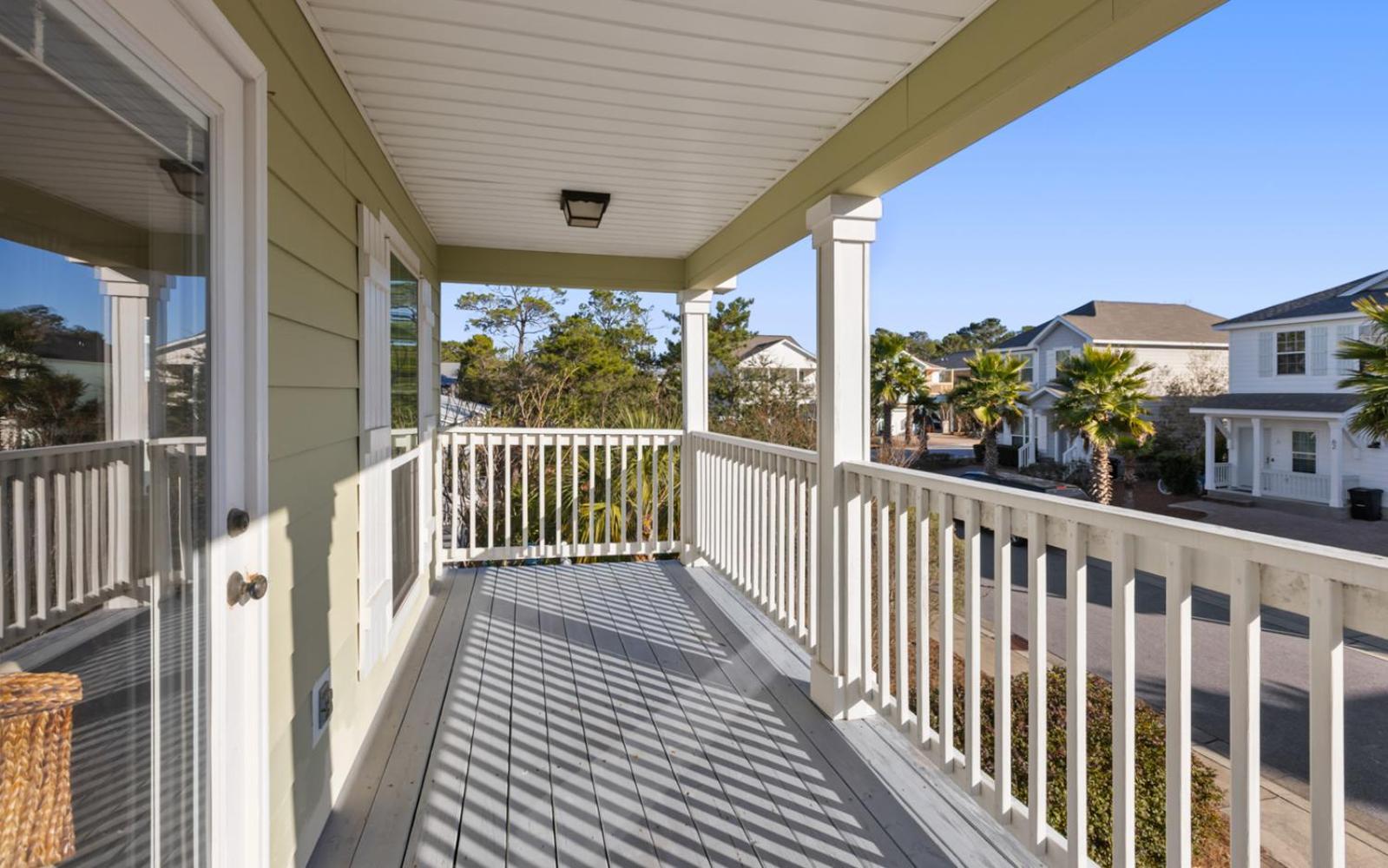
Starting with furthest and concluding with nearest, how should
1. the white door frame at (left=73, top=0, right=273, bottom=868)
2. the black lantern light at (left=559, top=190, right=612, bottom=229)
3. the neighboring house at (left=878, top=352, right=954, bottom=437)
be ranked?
the neighboring house at (left=878, top=352, right=954, bottom=437) → the black lantern light at (left=559, top=190, right=612, bottom=229) → the white door frame at (left=73, top=0, right=273, bottom=868)

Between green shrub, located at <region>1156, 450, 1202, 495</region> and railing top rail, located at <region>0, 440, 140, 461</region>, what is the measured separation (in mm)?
21293

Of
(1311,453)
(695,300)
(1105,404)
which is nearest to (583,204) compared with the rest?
(695,300)

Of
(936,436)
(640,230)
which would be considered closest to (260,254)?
(640,230)

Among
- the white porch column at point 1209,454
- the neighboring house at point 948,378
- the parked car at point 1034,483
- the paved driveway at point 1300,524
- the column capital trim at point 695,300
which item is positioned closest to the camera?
the column capital trim at point 695,300

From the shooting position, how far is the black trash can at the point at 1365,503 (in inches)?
582

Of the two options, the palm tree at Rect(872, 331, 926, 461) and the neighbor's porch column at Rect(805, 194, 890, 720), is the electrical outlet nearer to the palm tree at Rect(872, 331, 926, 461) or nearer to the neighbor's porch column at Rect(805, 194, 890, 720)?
the neighbor's porch column at Rect(805, 194, 890, 720)

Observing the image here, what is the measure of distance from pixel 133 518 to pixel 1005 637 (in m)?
2.01

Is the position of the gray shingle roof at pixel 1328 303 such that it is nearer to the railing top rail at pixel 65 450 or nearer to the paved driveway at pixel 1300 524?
the paved driveway at pixel 1300 524

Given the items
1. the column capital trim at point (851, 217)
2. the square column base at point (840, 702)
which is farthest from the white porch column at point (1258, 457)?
the square column base at point (840, 702)

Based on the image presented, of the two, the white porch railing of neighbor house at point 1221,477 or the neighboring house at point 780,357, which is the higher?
the neighboring house at point 780,357

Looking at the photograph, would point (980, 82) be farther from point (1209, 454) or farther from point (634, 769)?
point (1209, 454)

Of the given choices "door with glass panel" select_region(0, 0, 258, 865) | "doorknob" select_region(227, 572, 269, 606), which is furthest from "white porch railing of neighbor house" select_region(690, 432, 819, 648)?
"door with glass panel" select_region(0, 0, 258, 865)

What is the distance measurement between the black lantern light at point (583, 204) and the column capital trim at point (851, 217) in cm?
131

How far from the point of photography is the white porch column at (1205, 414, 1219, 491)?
57.4ft
